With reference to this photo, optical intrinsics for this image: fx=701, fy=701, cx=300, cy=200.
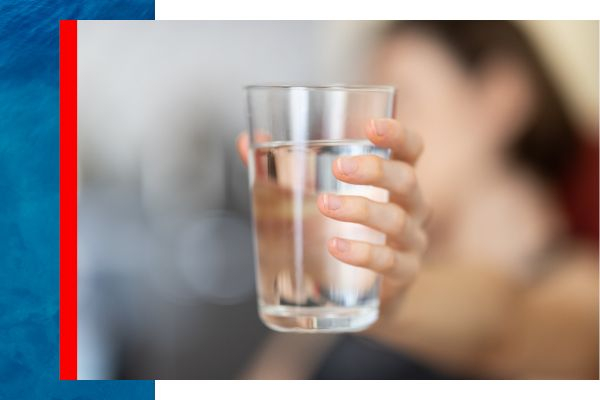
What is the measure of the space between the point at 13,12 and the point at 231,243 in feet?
1.67

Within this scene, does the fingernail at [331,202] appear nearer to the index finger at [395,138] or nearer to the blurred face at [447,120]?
the index finger at [395,138]

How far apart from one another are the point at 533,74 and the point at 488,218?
0.88 ft

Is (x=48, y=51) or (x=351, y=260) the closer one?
(x=351, y=260)

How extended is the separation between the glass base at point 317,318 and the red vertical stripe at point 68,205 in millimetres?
530

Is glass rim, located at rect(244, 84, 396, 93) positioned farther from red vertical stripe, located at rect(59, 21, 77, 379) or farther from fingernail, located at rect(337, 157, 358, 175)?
red vertical stripe, located at rect(59, 21, 77, 379)

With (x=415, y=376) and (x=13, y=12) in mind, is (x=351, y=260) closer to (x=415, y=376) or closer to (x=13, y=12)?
(x=415, y=376)

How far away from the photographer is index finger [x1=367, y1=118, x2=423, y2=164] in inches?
22.6

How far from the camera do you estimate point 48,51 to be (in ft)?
3.38

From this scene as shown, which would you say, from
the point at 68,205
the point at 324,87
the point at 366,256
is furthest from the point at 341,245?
the point at 68,205

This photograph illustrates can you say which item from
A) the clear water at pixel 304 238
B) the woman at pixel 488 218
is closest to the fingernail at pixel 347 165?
the clear water at pixel 304 238

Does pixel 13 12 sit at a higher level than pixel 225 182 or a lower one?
higher

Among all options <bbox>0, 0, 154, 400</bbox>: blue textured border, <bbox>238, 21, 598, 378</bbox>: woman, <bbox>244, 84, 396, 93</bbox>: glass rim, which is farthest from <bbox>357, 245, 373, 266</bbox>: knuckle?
<bbox>0, 0, 154, 400</bbox>: blue textured border

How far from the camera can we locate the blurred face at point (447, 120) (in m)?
1.24

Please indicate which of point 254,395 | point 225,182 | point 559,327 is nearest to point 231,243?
point 225,182
